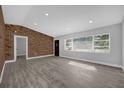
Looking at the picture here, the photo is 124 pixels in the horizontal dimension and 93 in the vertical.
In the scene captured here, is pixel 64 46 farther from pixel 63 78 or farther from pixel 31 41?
pixel 63 78

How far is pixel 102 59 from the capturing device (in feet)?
16.3

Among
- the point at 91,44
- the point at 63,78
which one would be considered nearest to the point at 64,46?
the point at 91,44

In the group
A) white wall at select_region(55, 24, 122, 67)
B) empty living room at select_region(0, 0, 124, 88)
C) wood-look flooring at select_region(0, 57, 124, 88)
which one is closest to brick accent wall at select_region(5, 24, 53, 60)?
empty living room at select_region(0, 0, 124, 88)

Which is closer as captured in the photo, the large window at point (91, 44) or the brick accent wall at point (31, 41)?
the large window at point (91, 44)

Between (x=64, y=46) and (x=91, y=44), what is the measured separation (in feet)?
10.2

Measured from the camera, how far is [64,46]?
27.2 ft

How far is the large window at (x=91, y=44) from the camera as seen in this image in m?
4.90

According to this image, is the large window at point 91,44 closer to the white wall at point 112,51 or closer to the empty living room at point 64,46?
the empty living room at point 64,46

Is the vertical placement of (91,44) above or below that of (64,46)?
above

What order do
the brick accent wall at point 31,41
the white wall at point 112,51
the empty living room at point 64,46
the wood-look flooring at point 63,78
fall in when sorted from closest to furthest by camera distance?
1. the wood-look flooring at point 63,78
2. the empty living room at point 64,46
3. the white wall at point 112,51
4. the brick accent wall at point 31,41

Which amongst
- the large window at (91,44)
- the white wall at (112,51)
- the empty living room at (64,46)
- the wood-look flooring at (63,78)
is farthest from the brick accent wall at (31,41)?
the white wall at (112,51)

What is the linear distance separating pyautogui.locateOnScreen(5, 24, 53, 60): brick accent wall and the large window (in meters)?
2.52
